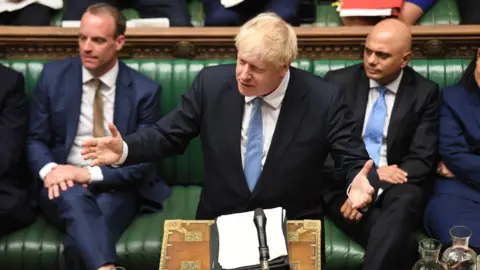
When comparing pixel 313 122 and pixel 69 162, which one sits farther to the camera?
pixel 69 162

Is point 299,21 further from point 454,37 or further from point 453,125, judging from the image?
point 453,125

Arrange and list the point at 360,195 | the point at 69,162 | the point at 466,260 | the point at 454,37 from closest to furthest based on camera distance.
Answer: the point at 466,260
the point at 360,195
the point at 69,162
the point at 454,37

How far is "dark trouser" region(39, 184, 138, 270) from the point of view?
3.05 metres

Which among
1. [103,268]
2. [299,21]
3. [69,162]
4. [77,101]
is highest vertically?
[299,21]

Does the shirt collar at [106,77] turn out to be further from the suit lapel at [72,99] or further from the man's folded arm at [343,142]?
the man's folded arm at [343,142]

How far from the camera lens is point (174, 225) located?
2402 mm

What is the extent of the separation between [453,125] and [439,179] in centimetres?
25

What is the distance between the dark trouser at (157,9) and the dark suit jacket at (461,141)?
1420 mm

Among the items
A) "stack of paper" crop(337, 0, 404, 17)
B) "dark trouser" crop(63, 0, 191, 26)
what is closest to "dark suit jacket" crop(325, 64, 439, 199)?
"stack of paper" crop(337, 0, 404, 17)

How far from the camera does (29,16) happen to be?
13.5ft

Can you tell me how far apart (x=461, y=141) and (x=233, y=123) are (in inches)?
44.8

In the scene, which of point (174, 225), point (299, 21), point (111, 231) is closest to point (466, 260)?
point (174, 225)

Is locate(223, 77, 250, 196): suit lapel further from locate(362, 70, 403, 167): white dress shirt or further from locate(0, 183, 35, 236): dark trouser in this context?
locate(0, 183, 35, 236): dark trouser

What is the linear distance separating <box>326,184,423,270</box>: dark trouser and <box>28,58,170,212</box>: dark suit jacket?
825 mm
